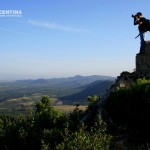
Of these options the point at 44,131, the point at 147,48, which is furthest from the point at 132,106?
the point at 147,48

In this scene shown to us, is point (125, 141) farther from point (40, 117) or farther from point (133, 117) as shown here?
point (40, 117)

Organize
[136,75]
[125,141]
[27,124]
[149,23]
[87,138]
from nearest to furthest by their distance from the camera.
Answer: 1. [87,138]
2. [125,141]
3. [27,124]
4. [136,75]
5. [149,23]

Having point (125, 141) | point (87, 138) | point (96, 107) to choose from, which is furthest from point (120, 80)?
point (87, 138)

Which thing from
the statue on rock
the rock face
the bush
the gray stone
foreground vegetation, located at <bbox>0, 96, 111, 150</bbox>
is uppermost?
the statue on rock

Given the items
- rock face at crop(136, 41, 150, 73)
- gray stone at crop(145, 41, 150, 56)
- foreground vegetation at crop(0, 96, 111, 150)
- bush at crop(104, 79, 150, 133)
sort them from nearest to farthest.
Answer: foreground vegetation at crop(0, 96, 111, 150)
bush at crop(104, 79, 150, 133)
rock face at crop(136, 41, 150, 73)
gray stone at crop(145, 41, 150, 56)

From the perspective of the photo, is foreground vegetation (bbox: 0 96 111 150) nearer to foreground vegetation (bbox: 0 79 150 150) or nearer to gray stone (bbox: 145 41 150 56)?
foreground vegetation (bbox: 0 79 150 150)

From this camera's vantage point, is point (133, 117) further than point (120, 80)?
No

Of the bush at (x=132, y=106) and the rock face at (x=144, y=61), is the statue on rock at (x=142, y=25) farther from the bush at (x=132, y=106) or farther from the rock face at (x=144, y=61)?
the bush at (x=132, y=106)

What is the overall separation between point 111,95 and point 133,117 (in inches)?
93.1

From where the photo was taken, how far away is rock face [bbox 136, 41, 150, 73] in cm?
2623

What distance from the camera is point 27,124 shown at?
2102 cm

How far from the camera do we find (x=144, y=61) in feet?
86.9

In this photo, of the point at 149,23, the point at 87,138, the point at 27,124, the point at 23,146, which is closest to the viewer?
the point at 87,138

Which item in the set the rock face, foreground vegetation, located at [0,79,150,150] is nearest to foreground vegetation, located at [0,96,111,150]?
foreground vegetation, located at [0,79,150,150]
